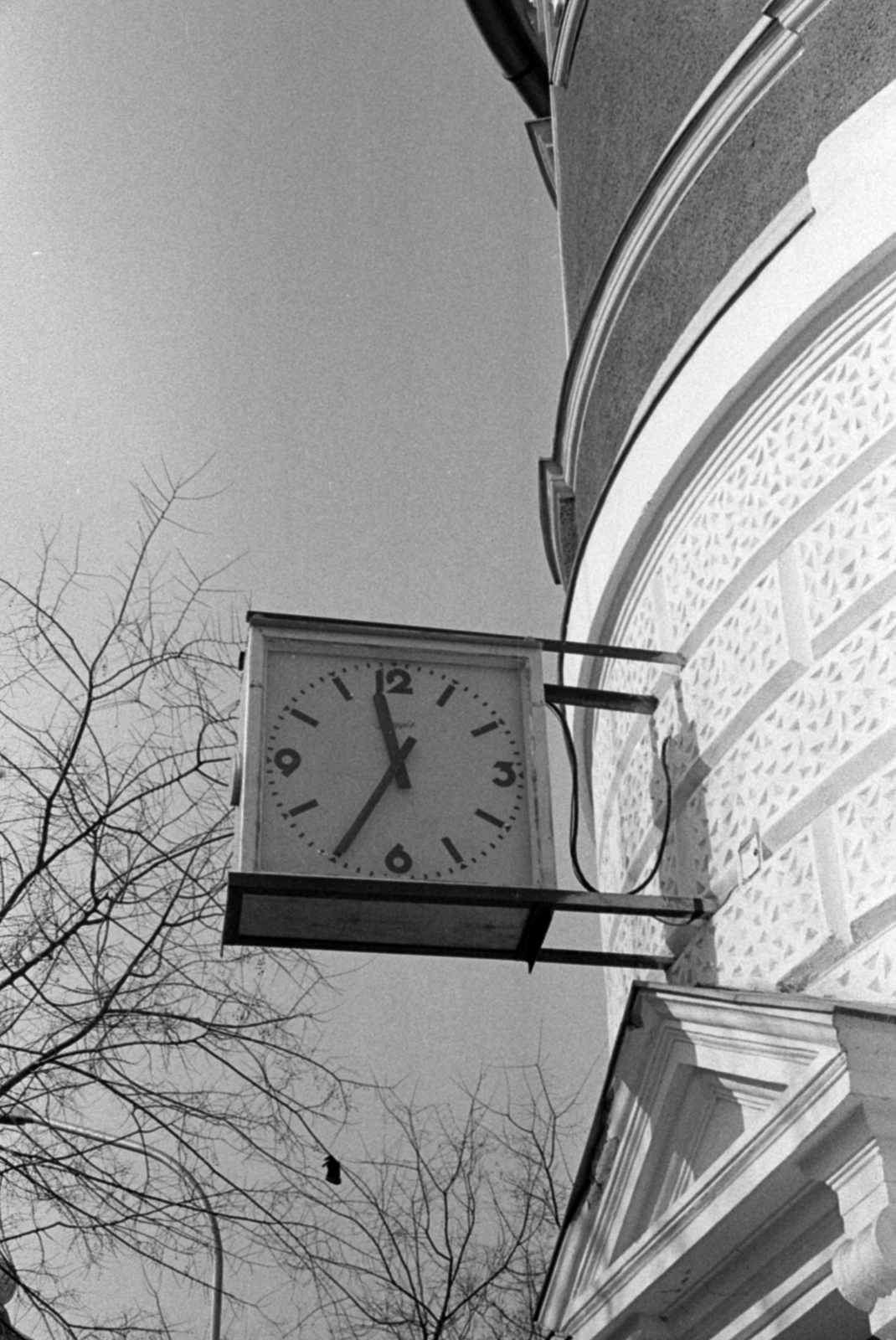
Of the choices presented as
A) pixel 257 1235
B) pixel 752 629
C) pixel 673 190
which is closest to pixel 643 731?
pixel 752 629

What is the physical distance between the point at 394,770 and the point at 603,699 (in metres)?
0.99

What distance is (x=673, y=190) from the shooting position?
285 inches

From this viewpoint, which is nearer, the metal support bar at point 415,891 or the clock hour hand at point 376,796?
the metal support bar at point 415,891

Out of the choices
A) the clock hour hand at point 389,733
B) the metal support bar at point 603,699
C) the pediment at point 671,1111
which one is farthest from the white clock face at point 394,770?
the pediment at point 671,1111

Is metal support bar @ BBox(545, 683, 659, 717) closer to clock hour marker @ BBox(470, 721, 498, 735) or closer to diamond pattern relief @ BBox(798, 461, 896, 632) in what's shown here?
clock hour marker @ BBox(470, 721, 498, 735)

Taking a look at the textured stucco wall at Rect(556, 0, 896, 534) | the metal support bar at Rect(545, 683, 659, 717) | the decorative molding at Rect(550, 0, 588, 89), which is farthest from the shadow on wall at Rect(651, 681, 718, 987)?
the decorative molding at Rect(550, 0, 588, 89)

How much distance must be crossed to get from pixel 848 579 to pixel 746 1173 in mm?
1832

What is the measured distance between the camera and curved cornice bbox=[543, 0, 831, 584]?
6520 millimetres

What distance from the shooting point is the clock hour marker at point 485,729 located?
247 inches

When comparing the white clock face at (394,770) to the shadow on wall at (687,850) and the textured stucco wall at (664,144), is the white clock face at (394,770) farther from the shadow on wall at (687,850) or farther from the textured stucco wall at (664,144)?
the textured stucco wall at (664,144)

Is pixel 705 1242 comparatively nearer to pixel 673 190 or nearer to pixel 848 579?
pixel 848 579

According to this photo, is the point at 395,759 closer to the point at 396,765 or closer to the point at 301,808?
the point at 396,765

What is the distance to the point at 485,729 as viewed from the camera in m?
6.30

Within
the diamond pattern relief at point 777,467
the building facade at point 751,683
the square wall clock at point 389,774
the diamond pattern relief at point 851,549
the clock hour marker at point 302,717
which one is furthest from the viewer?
the clock hour marker at point 302,717
